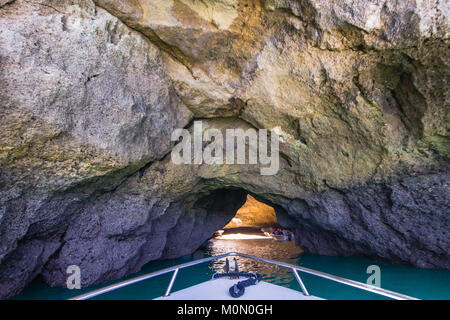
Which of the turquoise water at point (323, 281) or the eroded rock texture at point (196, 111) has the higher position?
the eroded rock texture at point (196, 111)

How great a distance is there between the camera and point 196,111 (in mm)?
5680

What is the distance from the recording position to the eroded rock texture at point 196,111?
3615 millimetres

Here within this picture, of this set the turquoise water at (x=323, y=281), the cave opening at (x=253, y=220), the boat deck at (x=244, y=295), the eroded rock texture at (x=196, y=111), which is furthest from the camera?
the cave opening at (x=253, y=220)

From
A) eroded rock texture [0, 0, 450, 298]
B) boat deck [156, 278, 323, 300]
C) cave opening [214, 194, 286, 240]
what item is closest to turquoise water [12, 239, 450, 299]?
eroded rock texture [0, 0, 450, 298]

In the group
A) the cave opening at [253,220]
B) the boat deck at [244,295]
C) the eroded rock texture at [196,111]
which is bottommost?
the cave opening at [253,220]

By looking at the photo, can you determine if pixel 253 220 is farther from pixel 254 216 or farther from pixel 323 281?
pixel 323 281

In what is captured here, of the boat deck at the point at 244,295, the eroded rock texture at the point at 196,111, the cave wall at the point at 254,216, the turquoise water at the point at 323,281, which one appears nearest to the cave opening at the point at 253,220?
the cave wall at the point at 254,216

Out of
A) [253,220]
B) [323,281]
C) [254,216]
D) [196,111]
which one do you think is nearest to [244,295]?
Result: [323,281]

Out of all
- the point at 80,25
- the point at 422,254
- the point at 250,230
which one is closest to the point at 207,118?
the point at 80,25

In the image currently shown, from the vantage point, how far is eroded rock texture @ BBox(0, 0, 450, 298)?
3.62 meters

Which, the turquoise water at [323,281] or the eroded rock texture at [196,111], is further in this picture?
the turquoise water at [323,281]

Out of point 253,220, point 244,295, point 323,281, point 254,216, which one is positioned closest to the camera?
point 244,295

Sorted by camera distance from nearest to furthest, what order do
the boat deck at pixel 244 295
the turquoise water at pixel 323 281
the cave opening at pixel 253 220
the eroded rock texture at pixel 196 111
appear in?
the boat deck at pixel 244 295
the eroded rock texture at pixel 196 111
the turquoise water at pixel 323 281
the cave opening at pixel 253 220

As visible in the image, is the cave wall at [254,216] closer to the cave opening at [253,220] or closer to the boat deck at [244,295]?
the cave opening at [253,220]
